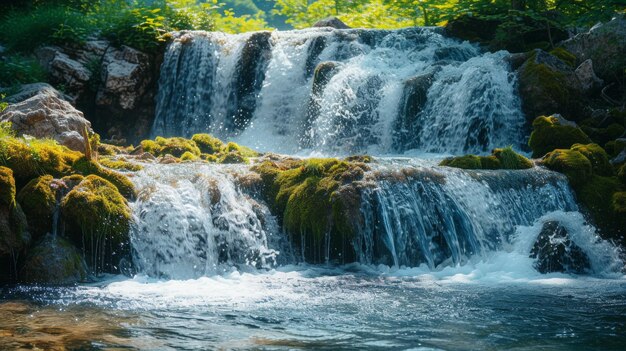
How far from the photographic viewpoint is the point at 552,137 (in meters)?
14.1

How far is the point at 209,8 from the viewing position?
24.2 m

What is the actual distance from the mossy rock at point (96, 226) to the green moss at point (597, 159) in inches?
309

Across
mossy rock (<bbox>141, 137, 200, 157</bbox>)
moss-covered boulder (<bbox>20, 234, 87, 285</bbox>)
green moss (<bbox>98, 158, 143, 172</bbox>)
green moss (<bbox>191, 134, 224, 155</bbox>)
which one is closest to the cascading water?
green moss (<bbox>98, 158, 143, 172</bbox>)

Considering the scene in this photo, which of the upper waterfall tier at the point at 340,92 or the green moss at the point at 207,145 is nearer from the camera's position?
the green moss at the point at 207,145

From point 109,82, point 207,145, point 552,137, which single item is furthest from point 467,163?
point 109,82

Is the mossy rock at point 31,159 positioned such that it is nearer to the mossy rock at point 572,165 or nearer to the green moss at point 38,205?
the green moss at point 38,205

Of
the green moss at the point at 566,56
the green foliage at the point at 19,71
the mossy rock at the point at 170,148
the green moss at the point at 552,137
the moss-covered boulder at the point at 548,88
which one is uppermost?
the green moss at the point at 566,56

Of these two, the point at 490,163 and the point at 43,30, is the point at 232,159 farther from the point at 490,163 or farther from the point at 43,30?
the point at 43,30

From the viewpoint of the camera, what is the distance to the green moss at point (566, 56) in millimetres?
17297

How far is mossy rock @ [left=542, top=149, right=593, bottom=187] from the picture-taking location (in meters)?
12.3

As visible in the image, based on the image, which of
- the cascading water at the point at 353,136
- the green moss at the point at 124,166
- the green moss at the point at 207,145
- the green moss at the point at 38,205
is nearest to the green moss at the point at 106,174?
the cascading water at the point at 353,136

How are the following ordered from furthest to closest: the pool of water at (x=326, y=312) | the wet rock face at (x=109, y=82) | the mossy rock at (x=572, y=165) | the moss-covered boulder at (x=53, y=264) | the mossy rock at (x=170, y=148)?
1. the wet rock face at (x=109, y=82)
2. the mossy rock at (x=170, y=148)
3. the mossy rock at (x=572, y=165)
4. the moss-covered boulder at (x=53, y=264)
5. the pool of water at (x=326, y=312)

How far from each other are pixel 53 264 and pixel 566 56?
514 inches

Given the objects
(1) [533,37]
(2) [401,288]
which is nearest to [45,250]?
(2) [401,288]
